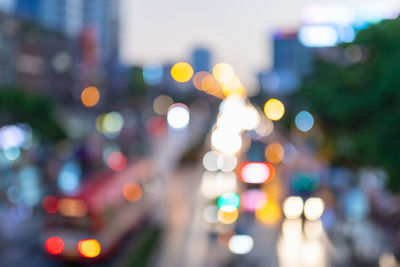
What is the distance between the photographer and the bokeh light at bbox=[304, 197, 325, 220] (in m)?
14.3

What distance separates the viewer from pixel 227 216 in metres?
13.7

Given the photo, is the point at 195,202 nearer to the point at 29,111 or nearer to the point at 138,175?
the point at 138,175

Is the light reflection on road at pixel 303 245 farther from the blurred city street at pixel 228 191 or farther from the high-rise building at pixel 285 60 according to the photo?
the high-rise building at pixel 285 60

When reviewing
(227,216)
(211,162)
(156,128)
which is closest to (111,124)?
(156,128)

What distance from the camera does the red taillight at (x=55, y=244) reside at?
9562 mm

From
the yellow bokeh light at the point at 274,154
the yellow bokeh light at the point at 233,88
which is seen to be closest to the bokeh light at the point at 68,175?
the yellow bokeh light at the point at 274,154

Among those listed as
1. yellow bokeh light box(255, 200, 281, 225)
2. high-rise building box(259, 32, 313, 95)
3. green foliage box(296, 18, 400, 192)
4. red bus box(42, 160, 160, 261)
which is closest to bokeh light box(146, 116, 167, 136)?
yellow bokeh light box(255, 200, 281, 225)

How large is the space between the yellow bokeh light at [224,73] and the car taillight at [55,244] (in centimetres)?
12641

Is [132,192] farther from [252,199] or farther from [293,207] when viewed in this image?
[252,199]

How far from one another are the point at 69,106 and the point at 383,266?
44.1 m

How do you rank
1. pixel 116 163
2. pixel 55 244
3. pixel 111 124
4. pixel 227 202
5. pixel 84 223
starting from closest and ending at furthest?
1. pixel 84 223
2. pixel 55 244
3. pixel 116 163
4. pixel 227 202
5. pixel 111 124

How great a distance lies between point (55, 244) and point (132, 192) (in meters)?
2.99

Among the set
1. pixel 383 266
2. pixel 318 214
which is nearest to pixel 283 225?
pixel 318 214

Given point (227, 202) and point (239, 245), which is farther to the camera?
point (227, 202)
